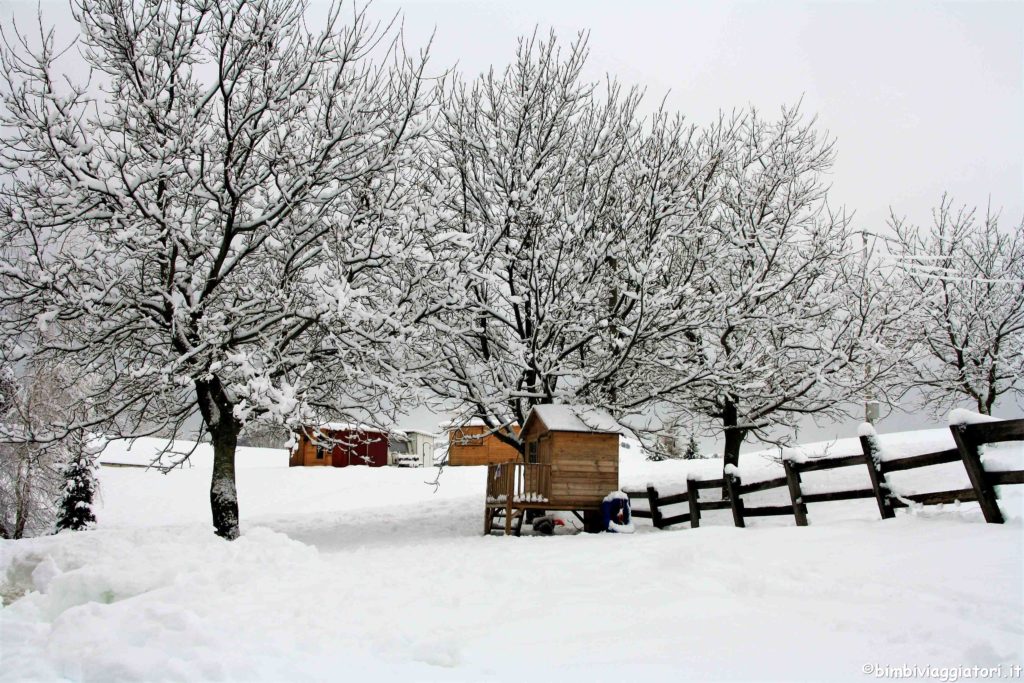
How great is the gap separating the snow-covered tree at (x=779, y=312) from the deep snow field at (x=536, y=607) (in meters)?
4.91

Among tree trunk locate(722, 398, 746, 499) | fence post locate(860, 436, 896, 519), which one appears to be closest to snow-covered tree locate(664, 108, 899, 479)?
tree trunk locate(722, 398, 746, 499)

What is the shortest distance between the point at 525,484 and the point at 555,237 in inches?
216

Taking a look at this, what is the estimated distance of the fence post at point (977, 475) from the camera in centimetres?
610

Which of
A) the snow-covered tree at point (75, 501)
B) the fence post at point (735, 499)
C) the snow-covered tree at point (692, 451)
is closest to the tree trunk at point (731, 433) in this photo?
the fence post at point (735, 499)

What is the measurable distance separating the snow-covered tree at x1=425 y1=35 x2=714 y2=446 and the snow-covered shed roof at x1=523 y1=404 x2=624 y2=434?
77cm

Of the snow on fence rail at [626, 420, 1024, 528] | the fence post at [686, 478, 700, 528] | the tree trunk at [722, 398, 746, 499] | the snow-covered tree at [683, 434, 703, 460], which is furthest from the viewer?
the snow-covered tree at [683, 434, 703, 460]

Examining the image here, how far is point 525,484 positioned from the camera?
12.5 meters

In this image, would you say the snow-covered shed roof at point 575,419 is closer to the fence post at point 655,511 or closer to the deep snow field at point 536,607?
the fence post at point 655,511

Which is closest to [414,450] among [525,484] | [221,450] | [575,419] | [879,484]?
[525,484]

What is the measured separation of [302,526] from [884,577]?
1378 centimetres

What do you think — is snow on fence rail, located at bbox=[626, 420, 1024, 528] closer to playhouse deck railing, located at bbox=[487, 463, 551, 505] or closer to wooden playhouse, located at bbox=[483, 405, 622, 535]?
wooden playhouse, located at bbox=[483, 405, 622, 535]

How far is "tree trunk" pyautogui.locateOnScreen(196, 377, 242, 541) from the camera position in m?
11.1

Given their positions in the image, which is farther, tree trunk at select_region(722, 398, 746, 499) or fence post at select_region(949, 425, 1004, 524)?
tree trunk at select_region(722, 398, 746, 499)

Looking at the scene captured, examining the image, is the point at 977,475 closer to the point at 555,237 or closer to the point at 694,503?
the point at 694,503
